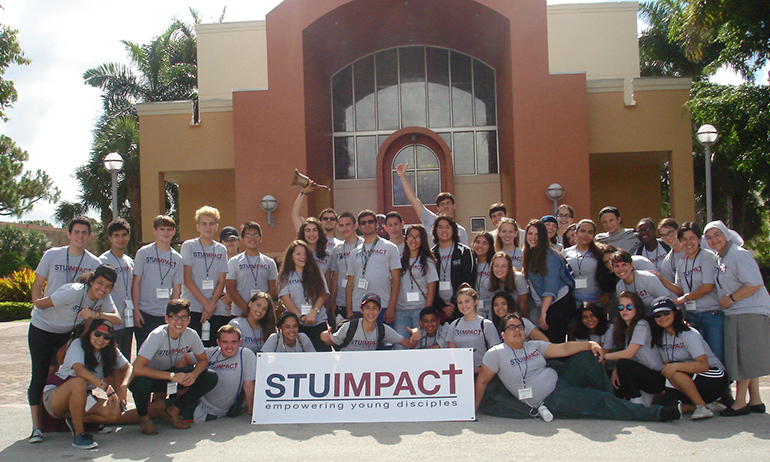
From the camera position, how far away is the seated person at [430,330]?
617 cm

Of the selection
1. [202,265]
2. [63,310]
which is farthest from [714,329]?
[63,310]

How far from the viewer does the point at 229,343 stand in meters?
5.65

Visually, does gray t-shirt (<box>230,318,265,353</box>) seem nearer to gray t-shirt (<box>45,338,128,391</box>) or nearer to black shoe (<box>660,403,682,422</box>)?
gray t-shirt (<box>45,338,128,391</box>)

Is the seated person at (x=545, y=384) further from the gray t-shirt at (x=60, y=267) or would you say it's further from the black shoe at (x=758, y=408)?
the gray t-shirt at (x=60, y=267)

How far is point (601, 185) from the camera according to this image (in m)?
Result: 15.8

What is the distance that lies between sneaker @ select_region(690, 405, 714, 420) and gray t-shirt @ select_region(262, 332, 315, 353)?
3.59 m

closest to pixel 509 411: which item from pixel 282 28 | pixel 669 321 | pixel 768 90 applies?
pixel 669 321

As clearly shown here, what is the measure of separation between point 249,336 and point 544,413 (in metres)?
3.01

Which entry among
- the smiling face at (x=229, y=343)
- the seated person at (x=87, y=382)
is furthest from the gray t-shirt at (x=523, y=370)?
the seated person at (x=87, y=382)

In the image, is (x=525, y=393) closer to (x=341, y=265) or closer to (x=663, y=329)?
(x=663, y=329)

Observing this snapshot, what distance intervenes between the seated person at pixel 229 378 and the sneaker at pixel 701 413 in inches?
159

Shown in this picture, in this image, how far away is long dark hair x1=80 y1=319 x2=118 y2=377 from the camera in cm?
503

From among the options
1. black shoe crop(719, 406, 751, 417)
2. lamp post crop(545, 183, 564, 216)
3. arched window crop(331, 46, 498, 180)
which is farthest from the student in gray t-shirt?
arched window crop(331, 46, 498, 180)

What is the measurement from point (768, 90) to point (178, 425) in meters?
14.6
